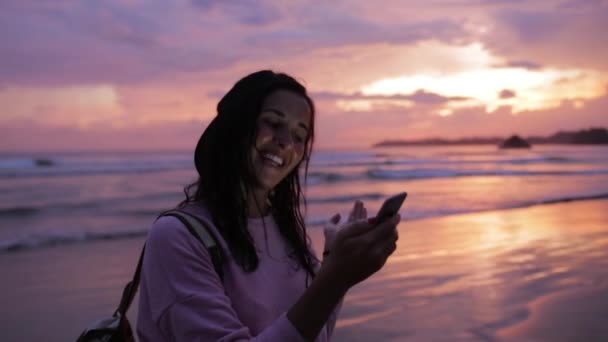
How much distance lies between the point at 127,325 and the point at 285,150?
77cm

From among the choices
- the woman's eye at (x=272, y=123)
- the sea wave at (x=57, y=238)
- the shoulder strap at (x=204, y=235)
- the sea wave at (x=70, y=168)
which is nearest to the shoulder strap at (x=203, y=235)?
the shoulder strap at (x=204, y=235)

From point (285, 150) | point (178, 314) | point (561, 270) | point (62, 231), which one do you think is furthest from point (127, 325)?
point (62, 231)

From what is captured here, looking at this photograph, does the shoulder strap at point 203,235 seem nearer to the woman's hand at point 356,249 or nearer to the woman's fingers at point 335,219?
the woman's hand at point 356,249

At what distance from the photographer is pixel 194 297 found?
141cm

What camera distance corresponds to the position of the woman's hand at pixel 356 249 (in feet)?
4.48

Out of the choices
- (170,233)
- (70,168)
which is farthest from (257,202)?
(70,168)

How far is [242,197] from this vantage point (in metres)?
1.78

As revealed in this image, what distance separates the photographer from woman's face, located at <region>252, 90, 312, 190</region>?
→ 1749 millimetres

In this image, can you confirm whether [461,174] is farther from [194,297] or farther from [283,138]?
[194,297]

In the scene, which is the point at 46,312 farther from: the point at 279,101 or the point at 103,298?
the point at 279,101

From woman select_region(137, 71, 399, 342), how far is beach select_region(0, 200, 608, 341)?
283cm

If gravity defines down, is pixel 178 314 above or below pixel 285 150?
below

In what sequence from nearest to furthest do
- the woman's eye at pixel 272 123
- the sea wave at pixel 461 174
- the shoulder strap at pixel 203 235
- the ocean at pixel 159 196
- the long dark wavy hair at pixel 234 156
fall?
the shoulder strap at pixel 203 235 < the long dark wavy hair at pixel 234 156 < the woman's eye at pixel 272 123 < the ocean at pixel 159 196 < the sea wave at pixel 461 174

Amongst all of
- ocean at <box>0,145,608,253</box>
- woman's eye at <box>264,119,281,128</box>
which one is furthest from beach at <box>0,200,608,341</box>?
woman's eye at <box>264,119,281,128</box>
